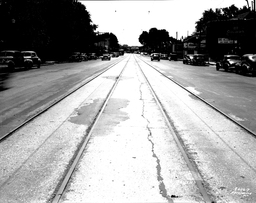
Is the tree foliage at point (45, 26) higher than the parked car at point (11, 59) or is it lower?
higher

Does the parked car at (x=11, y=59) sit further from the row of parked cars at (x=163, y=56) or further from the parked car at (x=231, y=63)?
the row of parked cars at (x=163, y=56)

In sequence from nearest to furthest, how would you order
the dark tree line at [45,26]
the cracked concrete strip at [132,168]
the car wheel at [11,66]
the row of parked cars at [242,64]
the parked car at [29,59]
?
the cracked concrete strip at [132,168] < the row of parked cars at [242,64] < the car wheel at [11,66] < the parked car at [29,59] < the dark tree line at [45,26]

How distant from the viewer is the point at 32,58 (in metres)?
33.2

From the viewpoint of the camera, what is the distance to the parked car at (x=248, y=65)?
24.3 m

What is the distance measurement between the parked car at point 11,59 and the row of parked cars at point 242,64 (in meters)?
21.2

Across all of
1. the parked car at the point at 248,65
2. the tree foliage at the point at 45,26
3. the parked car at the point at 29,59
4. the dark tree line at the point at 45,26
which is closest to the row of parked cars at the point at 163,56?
the tree foliage at the point at 45,26

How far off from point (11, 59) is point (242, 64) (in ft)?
71.7

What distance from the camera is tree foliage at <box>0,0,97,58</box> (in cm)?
3653

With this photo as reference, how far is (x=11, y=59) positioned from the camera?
94.4 feet

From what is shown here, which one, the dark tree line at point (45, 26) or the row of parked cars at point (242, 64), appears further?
the dark tree line at point (45, 26)

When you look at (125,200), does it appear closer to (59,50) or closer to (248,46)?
(248,46)

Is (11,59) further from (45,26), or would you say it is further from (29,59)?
(45,26)

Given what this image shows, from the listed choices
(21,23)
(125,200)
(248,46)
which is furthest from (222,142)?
(248,46)

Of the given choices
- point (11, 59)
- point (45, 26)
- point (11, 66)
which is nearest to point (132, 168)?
point (11, 66)
